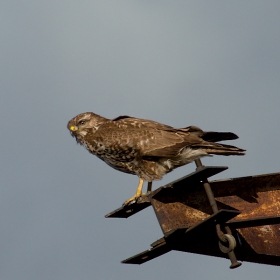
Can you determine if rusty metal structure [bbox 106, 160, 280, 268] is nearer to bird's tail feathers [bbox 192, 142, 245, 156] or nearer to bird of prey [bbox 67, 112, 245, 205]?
bird's tail feathers [bbox 192, 142, 245, 156]

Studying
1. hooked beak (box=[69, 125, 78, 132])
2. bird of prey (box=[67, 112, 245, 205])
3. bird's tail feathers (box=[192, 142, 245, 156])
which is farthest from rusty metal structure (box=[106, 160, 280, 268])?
hooked beak (box=[69, 125, 78, 132])

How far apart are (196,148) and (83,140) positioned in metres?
2.20

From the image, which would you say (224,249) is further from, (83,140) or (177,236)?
(83,140)

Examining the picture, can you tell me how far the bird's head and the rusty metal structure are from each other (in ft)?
13.8

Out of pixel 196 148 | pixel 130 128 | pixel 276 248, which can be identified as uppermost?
pixel 130 128

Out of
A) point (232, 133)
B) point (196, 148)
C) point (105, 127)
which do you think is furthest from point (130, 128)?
point (232, 133)

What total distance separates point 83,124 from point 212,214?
194 inches

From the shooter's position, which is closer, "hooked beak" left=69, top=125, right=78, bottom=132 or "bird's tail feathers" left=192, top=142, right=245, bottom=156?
"bird's tail feathers" left=192, top=142, right=245, bottom=156

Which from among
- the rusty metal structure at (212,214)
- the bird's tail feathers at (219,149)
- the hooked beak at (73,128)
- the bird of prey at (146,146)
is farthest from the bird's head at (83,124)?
the rusty metal structure at (212,214)

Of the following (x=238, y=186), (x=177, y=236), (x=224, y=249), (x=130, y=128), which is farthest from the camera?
(x=130, y=128)

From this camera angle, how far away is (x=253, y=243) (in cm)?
635

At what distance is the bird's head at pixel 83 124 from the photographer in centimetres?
1062

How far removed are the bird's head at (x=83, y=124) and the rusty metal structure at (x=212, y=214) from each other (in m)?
4.21

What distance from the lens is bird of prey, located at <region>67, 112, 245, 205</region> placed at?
9.30 metres
